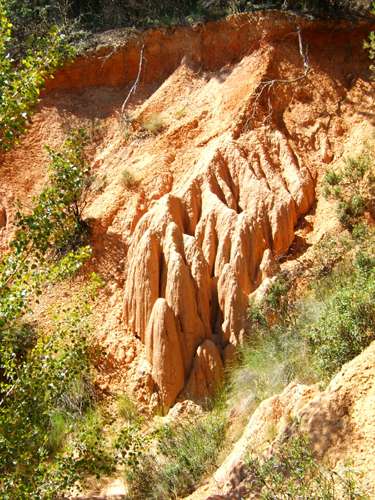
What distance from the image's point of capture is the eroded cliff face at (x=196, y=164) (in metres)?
12.4

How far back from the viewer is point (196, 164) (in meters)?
14.9

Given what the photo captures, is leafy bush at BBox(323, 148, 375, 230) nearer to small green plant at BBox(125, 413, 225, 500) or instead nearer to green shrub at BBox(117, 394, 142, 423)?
small green plant at BBox(125, 413, 225, 500)

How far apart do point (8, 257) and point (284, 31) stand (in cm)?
1140

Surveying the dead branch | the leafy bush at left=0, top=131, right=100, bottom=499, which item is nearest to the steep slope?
the leafy bush at left=0, top=131, right=100, bottom=499

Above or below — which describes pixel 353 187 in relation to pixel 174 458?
above

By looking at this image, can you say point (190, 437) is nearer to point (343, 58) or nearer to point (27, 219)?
point (27, 219)

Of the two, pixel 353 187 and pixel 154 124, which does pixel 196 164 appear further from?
pixel 353 187

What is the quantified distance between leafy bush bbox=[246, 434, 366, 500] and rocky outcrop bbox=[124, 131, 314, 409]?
4.93m

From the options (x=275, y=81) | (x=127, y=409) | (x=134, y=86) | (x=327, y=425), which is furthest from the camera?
(x=134, y=86)

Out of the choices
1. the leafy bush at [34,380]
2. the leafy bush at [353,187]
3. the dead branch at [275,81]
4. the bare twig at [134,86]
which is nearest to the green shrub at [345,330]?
the leafy bush at [34,380]

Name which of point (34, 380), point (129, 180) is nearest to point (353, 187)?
point (129, 180)

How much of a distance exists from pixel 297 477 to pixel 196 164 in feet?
31.0

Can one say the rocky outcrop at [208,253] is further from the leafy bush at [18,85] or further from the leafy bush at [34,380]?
the leafy bush at [18,85]

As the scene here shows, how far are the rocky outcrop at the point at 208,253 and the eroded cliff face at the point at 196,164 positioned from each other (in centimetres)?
3
